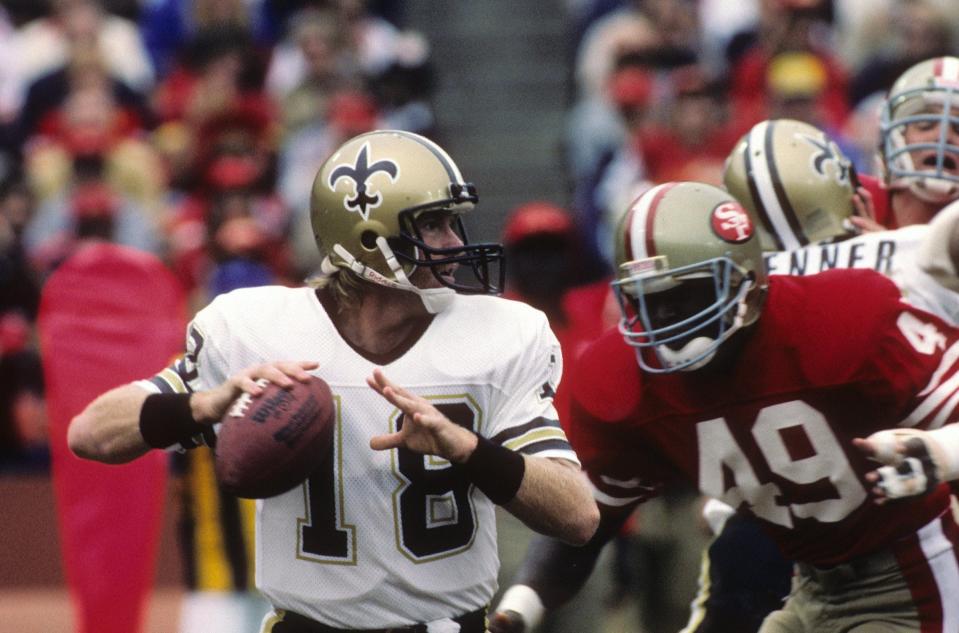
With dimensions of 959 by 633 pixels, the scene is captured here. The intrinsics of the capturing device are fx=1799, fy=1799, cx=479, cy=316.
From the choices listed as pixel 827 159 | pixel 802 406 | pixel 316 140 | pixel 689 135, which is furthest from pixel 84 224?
pixel 802 406

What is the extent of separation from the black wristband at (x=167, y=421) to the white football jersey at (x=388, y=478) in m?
0.14

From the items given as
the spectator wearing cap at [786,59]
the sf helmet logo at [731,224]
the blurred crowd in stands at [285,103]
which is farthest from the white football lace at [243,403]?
the spectator wearing cap at [786,59]

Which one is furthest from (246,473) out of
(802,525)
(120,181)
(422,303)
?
(120,181)

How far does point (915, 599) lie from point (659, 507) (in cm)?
280

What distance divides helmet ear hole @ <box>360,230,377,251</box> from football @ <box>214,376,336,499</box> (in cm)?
38

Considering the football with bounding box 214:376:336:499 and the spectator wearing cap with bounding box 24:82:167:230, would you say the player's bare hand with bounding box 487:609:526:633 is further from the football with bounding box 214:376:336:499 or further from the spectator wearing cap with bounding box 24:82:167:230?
the spectator wearing cap with bounding box 24:82:167:230

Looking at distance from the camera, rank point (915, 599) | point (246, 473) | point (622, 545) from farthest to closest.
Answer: point (622, 545) < point (915, 599) < point (246, 473)

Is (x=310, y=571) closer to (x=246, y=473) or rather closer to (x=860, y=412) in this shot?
(x=246, y=473)

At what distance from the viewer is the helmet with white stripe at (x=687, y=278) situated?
4.12 metres

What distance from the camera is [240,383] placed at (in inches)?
145

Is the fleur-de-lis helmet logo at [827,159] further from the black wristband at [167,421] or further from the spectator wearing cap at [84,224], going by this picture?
the spectator wearing cap at [84,224]

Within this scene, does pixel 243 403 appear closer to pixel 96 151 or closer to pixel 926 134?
pixel 926 134

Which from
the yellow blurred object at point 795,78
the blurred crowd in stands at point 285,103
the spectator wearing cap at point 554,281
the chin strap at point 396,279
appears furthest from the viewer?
the blurred crowd in stands at point 285,103

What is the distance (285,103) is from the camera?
→ 984 cm
